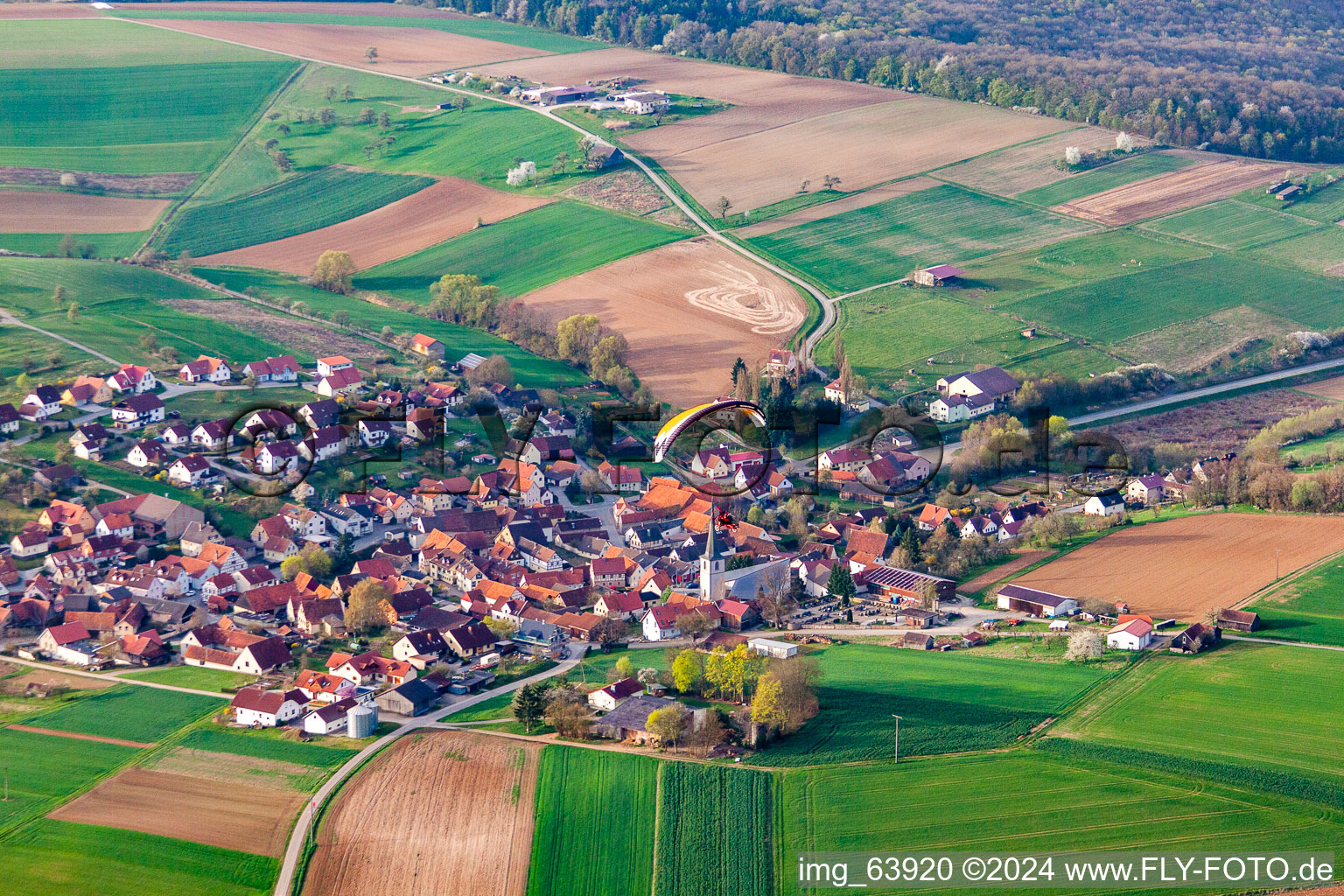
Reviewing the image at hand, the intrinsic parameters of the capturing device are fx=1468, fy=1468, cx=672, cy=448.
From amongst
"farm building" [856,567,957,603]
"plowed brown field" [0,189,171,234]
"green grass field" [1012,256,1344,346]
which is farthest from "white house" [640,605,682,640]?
"plowed brown field" [0,189,171,234]

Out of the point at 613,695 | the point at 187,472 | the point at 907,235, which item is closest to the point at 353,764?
the point at 613,695

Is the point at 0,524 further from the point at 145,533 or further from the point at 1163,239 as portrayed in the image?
the point at 1163,239

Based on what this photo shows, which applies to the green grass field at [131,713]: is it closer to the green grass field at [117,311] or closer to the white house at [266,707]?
the white house at [266,707]

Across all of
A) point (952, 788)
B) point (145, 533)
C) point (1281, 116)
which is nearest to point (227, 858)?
point (952, 788)

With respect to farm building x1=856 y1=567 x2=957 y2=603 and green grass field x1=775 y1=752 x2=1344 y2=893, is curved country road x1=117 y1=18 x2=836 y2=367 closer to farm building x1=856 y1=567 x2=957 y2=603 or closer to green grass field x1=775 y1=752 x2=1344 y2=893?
farm building x1=856 y1=567 x2=957 y2=603

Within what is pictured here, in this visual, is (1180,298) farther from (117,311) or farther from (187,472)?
(117,311)

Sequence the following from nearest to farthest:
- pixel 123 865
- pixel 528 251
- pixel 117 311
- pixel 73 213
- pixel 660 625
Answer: pixel 123 865, pixel 660 625, pixel 117 311, pixel 528 251, pixel 73 213
